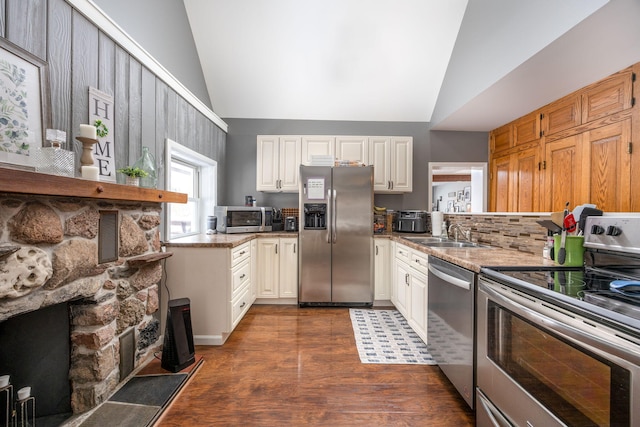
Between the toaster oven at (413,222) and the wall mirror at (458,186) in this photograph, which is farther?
the wall mirror at (458,186)

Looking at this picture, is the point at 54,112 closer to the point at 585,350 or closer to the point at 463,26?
the point at 585,350

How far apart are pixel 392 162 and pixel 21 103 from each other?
3.50 m

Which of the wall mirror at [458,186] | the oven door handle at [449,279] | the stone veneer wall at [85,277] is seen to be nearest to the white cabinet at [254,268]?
the stone veneer wall at [85,277]

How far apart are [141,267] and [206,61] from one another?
2695 mm

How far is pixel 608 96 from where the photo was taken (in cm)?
239

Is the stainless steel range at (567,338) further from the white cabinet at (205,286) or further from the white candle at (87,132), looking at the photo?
the white candle at (87,132)

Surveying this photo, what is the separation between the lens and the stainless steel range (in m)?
0.80

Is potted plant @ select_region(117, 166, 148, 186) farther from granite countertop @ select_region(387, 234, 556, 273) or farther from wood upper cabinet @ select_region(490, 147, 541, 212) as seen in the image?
wood upper cabinet @ select_region(490, 147, 541, 212)

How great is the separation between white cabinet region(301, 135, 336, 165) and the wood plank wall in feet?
5.28

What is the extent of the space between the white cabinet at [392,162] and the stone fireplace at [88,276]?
2.71 metres

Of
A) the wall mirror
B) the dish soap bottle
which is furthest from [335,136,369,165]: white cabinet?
the dish soap bottle

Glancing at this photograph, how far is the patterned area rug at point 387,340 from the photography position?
2.23 m

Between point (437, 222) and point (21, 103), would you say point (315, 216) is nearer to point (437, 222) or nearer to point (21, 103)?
point (437, 222)

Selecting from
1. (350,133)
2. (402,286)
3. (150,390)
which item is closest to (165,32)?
(350,133)
